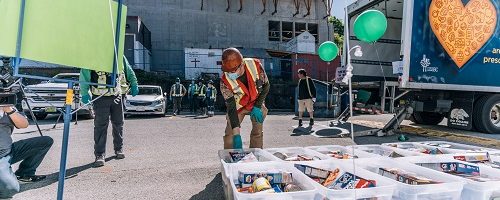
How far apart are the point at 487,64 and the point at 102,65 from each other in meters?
8.12

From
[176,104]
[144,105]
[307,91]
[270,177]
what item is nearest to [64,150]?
[270,177]

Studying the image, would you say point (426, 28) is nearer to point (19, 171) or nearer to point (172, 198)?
point (172, 198)

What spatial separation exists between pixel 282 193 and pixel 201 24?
77.5 feet

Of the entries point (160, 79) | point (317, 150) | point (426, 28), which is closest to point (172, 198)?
point (317, 150)

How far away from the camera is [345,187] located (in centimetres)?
196

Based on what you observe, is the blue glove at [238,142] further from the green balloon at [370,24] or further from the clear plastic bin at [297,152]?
the green balloon at [370,24]

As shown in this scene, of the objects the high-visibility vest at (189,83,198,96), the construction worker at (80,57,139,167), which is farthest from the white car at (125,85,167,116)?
the construction worker at (80,57,139,167)

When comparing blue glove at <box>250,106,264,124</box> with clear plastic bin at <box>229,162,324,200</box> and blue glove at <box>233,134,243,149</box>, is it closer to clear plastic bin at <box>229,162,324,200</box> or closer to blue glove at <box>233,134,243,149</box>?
blue glove at <box>233,134,243,149</box>

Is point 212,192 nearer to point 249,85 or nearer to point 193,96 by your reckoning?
point 249,85

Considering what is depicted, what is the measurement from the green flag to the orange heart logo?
21.7 feet

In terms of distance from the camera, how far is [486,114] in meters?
7.26

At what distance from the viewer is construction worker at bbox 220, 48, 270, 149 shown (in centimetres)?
344

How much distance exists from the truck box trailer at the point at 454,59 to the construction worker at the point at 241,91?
409 cm

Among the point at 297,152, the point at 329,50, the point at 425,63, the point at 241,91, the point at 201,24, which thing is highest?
the point at 201,24
